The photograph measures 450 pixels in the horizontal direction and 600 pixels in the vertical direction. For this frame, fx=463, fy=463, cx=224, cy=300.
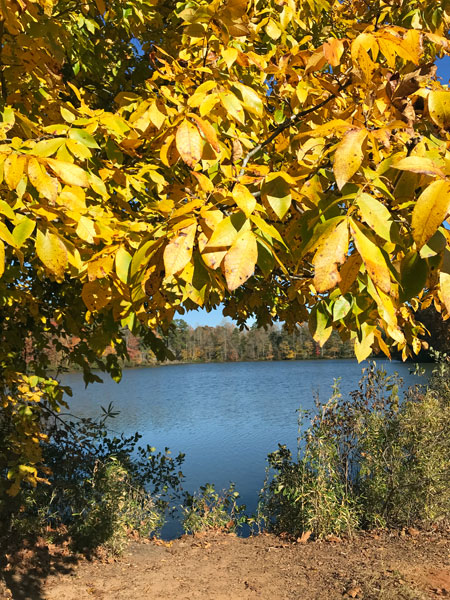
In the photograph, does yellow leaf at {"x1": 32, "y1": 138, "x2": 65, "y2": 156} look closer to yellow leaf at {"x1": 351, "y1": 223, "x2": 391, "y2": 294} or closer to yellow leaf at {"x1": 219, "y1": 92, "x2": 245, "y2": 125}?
yellow leaf at {"x1": 219, "y1": 92, "x2": 245, "y2": 125}

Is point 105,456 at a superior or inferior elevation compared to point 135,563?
superior

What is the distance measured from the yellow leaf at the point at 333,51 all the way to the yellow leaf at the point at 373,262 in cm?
80

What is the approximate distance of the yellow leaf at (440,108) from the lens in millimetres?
1058

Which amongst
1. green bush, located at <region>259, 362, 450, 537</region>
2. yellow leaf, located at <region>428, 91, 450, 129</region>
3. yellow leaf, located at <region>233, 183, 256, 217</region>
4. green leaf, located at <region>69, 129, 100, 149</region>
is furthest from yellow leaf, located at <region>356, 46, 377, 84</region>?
green bush, located at <region>259, 362, 450, 537</region>

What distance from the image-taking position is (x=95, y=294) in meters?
1.74

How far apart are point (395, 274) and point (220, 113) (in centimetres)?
101

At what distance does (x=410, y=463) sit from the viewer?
561 cm

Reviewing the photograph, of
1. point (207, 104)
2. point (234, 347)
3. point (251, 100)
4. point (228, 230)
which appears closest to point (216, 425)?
point (251, 100)

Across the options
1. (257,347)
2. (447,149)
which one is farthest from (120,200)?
(257,347)

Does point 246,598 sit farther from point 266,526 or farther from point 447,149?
point 447,149

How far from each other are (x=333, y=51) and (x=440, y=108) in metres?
0.50

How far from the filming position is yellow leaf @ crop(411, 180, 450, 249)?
779 mm

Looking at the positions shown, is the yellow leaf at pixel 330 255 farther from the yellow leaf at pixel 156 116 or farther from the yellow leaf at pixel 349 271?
the yellow leaf at pixel 156 116

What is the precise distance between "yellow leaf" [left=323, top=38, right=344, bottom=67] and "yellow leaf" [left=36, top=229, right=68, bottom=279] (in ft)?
3.16
